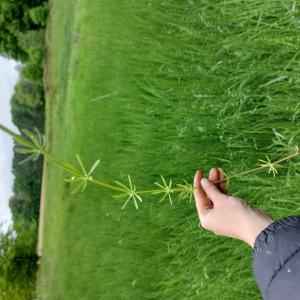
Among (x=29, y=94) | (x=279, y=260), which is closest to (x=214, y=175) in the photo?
(x=279, y=260)

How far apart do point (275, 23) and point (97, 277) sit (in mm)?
2202

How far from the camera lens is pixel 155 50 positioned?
2523 mm

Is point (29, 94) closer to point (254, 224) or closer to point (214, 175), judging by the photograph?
point (214, 175)

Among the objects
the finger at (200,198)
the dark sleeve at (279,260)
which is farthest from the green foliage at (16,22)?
the dark sleeve at (279,260)

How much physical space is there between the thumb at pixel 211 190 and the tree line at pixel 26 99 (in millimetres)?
4919

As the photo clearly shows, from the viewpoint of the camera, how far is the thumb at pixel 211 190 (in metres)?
1.05

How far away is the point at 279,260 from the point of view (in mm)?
835

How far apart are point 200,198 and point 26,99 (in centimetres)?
860

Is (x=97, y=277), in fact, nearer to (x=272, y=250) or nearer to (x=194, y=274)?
(x=194, y=274)

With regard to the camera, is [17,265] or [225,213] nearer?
[225,213]

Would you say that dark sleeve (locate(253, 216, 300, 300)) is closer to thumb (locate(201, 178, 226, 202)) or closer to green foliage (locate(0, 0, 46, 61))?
thumb (locate(201, 178, 226, 202))

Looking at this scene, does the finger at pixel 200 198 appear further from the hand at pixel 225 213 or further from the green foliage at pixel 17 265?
the green foliage at pixel 17 265

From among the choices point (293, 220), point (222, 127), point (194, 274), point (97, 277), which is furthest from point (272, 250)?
point (97, 277)

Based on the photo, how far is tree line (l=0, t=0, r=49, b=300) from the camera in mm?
5980
